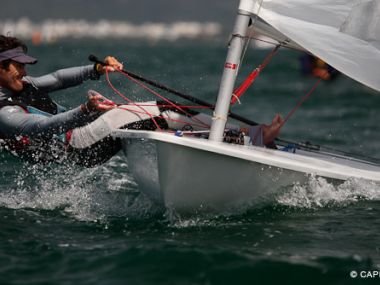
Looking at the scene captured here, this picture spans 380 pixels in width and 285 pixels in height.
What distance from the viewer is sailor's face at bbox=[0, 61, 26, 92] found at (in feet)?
15.6

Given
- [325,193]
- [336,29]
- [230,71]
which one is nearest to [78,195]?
[230,71]

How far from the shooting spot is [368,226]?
4750mm

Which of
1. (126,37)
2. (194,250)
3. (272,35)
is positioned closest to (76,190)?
(194,250)

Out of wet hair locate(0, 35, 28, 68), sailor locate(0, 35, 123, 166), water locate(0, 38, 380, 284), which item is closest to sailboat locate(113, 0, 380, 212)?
water locate(0, 38, 380, 284)

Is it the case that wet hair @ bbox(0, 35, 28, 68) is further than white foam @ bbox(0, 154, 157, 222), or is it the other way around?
white foam @ bbox(0, 154, 157, 222)

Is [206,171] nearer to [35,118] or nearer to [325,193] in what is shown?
[325,193]

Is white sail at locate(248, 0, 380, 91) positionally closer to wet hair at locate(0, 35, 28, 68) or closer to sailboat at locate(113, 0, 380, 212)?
sailboat at locate(113, 0, 380, 212)

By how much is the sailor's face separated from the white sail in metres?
1.71

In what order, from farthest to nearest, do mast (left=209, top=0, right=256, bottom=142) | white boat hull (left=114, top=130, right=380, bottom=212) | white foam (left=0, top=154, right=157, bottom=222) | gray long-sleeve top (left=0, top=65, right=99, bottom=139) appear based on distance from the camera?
white foam (left=0, top=154, right=157, bottom=222), mast (left=209, top=0, right=256, bottom=142), gray long-sleeve top (left=0, top=65, right=99, bottom=139), white boat hull (left=114, top=130, right=380, bottom=212)

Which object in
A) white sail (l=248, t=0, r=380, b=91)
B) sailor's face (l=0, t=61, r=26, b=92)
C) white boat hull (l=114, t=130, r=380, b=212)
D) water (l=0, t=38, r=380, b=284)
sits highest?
white sail (l=248, t=0, r=380, b=91)

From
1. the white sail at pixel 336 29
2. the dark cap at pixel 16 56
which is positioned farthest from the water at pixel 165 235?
the dark cap at pixel 16 56

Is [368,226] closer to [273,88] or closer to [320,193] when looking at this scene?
[320,193]

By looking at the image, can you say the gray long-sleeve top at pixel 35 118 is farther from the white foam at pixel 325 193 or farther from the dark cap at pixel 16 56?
the white foam at pixel 325 193

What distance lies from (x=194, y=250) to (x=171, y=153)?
2.11 ft
